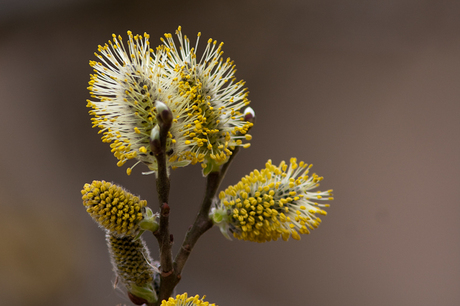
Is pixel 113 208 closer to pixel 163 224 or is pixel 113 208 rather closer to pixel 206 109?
pixel 163 224

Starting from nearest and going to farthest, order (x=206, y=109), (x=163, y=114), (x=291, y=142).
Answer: (x=163, y=114) → (x=206, y=109) → (x=291, y=142)

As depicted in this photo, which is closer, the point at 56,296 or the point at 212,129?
the point at 212,129

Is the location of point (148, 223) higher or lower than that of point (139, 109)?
lower

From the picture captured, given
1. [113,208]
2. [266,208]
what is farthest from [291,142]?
[113,208]

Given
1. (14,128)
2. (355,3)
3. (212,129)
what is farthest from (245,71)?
(212,129)

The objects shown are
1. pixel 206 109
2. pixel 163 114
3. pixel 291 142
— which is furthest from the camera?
pixel 291 142

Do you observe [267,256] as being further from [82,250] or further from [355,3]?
[355,3]

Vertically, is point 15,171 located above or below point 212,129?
below
